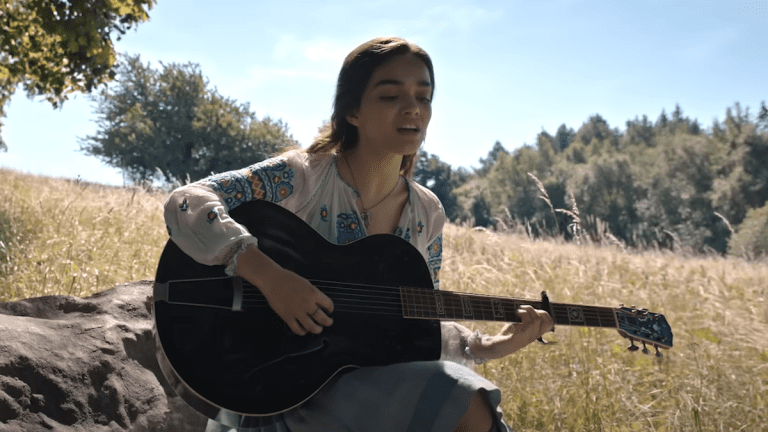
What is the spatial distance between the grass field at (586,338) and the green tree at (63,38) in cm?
212

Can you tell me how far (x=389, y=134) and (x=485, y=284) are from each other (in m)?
3.14

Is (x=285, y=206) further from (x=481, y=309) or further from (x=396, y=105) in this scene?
(x=481, y=309)

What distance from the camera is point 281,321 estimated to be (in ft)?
5.73

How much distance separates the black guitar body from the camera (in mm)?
1672

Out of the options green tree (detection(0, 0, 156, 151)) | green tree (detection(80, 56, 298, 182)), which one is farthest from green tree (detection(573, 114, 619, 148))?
green tree (detection(0, 0, 156, 151))

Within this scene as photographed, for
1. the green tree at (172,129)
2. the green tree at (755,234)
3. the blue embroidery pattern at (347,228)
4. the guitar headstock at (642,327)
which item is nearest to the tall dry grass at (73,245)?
the blue embroidery pattern at (347,228)

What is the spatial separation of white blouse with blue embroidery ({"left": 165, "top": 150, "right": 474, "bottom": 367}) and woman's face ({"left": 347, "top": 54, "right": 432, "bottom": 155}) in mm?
227

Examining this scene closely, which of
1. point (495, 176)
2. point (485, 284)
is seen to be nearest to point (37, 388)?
point (485, 284)

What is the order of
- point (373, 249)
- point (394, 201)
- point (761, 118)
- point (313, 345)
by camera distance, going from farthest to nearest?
point (761, 118) < point (394, 201) < point (373, 249) < point (313, 345)

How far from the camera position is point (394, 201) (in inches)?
90.4

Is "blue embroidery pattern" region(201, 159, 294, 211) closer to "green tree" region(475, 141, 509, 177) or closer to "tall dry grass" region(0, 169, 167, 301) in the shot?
"tall dry grass" region(0, 169, 167, 301)

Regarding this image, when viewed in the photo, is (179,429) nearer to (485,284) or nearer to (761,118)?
(485,284)

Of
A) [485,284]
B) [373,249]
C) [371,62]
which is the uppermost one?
[371,62]

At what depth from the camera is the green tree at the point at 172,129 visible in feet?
108
